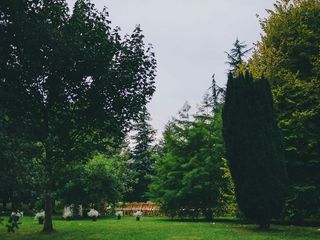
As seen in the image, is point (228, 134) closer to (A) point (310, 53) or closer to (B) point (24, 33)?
(A) point (310, 53)

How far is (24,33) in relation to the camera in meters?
16.5

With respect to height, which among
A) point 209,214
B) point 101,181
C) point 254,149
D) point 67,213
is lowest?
point 209,214

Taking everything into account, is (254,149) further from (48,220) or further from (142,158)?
(142,158)

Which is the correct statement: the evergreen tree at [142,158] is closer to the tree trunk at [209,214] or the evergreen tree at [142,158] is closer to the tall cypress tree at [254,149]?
the tree trunk at [209,214]

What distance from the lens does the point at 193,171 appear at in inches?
1128

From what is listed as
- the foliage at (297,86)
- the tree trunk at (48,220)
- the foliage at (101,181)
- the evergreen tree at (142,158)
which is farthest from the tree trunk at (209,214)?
the evergreen tree at (142,158)

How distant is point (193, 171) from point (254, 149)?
9736 mm

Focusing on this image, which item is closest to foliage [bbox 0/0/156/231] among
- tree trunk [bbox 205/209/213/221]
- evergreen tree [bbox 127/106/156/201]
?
tree trunk [bbox 205/209/213/221]

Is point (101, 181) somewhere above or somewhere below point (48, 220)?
above

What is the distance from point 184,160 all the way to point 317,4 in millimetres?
14023

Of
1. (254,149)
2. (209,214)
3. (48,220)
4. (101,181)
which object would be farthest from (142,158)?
(254,149)

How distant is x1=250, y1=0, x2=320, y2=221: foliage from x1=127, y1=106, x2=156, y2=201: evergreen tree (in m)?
30.4

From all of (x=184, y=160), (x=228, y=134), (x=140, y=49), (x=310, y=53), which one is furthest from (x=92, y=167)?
(x=310, y=53)

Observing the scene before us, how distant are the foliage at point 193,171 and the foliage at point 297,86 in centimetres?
605
